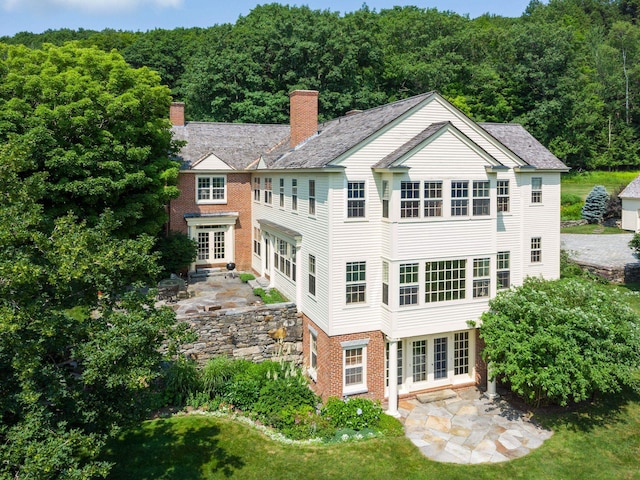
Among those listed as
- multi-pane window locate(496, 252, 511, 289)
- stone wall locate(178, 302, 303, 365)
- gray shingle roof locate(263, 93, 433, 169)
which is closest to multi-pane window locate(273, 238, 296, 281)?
stone wall locate(178, 302, 303, 365)

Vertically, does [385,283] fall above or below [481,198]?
below

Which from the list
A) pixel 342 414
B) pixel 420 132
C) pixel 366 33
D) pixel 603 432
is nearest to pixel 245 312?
pixel 342 414

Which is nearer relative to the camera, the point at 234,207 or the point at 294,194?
the point at 294,194

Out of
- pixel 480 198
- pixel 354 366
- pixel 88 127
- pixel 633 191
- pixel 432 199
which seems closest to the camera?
pixel 432 199

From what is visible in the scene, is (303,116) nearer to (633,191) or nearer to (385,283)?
(385,283)

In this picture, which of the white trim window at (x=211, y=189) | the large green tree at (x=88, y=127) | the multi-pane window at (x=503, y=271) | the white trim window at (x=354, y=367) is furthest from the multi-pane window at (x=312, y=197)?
the white trim window at (x=211, y=189)

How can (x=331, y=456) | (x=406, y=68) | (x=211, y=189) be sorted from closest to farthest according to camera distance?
1. (x=331, y=456)
2. (x=211, y=189)
3. (x=406, y=68)

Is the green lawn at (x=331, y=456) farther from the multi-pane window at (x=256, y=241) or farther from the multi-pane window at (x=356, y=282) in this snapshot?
the multi-pane window at (x=256, y=241)

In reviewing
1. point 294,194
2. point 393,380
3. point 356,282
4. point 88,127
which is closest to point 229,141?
point 88,127
